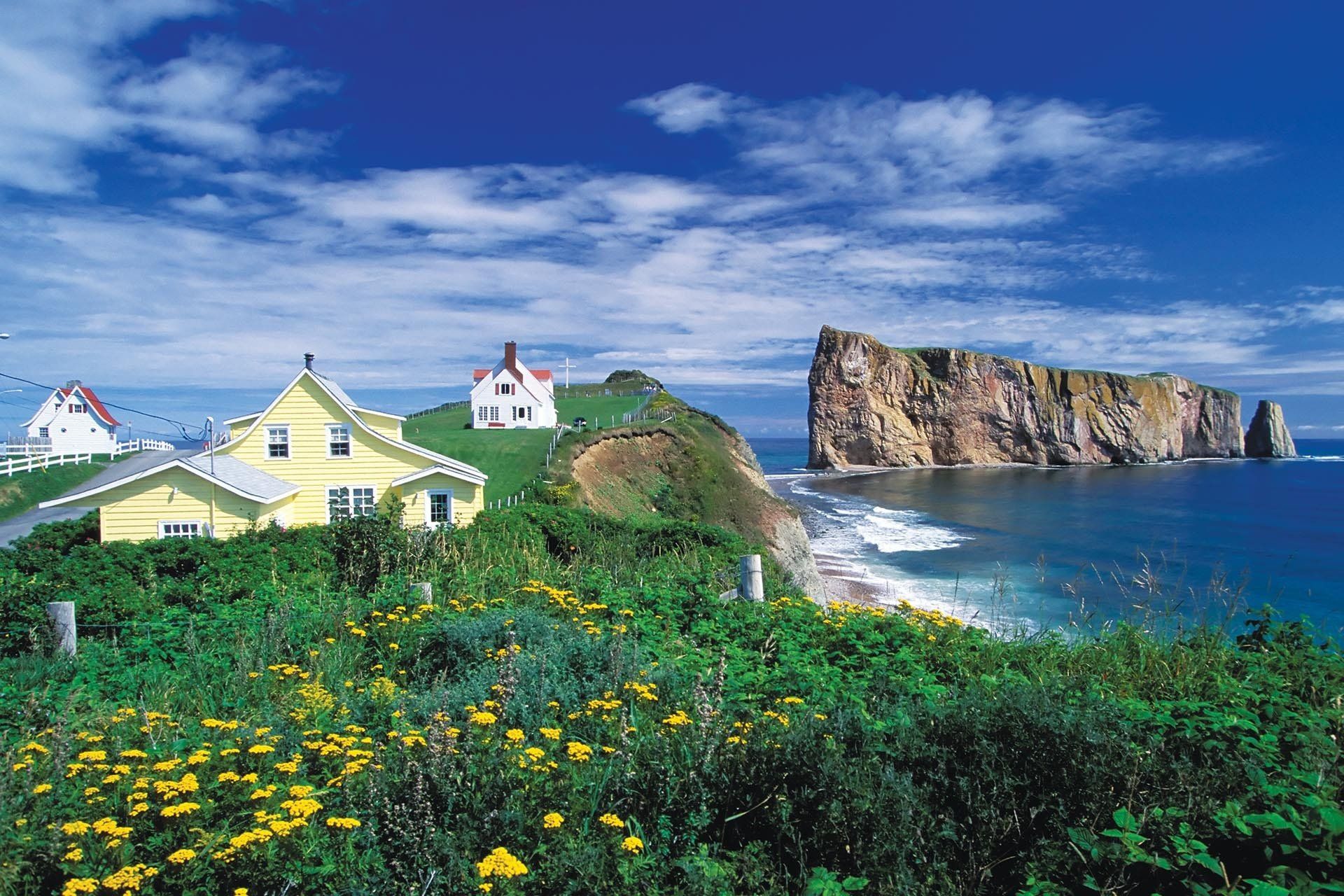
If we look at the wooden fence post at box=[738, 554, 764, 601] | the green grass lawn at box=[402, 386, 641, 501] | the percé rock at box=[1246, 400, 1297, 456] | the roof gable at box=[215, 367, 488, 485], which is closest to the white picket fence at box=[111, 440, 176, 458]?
the green grass lawn at box=[402, 386, 641, 501]

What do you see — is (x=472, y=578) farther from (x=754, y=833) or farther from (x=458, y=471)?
(x=458, y=471)

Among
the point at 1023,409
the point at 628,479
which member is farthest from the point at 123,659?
the point at 1023,409

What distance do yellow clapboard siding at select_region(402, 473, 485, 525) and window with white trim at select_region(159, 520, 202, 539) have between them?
19.0ft

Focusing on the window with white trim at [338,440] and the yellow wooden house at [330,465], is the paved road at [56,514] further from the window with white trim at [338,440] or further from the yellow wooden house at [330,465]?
the window with white trim at [338,440]

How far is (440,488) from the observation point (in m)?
23.5

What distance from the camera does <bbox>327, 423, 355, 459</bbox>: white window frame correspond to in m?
23.0

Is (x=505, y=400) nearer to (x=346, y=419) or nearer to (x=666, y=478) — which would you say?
(x=666, y=478)

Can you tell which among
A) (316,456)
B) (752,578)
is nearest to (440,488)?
(316,456)

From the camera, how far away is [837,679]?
558 cm

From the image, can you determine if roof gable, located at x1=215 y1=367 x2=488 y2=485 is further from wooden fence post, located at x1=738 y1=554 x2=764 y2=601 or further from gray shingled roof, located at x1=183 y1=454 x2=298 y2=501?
wooden fence post, located at x1=738 y1=554 x2=764 y2=601

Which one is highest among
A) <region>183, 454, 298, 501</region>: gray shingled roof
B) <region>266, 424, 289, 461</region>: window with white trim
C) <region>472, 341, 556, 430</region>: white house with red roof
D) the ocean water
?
<region>472, 341, 556, 430</region>: white house with red roof

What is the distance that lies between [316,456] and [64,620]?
16.2 m

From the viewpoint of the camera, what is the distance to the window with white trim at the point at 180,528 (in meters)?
18.9

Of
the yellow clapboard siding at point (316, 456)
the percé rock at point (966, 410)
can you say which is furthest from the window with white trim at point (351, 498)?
the percé rock at point (966, 410)
